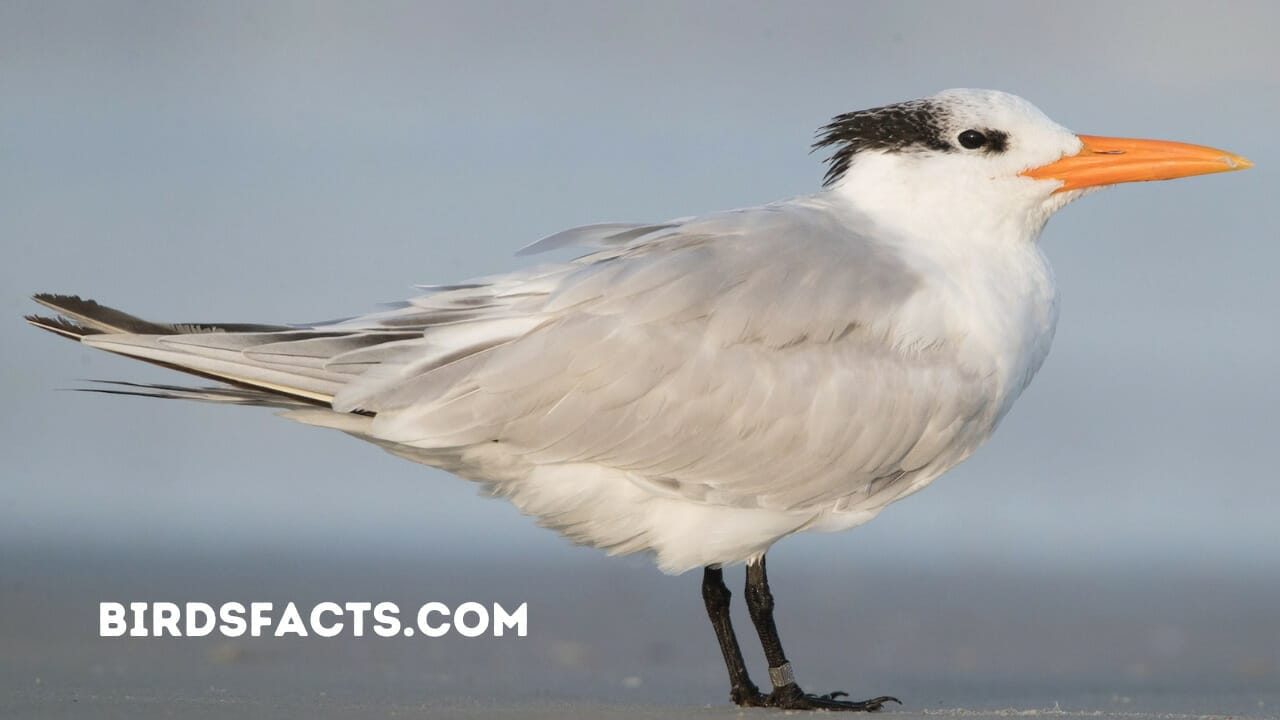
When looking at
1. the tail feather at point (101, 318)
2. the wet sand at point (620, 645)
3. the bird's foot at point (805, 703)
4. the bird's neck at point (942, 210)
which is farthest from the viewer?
the bird's neck at point (942, 210)

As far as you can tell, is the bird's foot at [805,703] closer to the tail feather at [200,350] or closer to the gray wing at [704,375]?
the gray wing at [704,375]

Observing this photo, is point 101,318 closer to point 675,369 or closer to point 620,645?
point 675,369

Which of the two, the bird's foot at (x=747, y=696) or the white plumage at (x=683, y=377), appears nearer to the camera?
the white plumage at (x=683, y=377)

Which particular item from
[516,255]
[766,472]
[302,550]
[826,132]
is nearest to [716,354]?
[766,472]

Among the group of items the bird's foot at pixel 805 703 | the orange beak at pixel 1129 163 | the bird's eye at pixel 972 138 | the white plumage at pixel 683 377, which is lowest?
the bird's foot at pixel 805 703

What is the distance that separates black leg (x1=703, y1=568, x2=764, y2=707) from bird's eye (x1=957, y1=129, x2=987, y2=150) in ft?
5.69

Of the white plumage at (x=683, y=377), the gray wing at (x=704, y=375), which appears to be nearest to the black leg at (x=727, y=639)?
the white plumage at (x=683, y=377)

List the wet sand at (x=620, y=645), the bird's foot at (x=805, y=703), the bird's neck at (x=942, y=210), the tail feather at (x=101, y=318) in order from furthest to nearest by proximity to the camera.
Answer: the bird's neck at (x=942, y=210) → the wet sand at (x=620, y=645) → the bird's foot at (x=805, y=703) → the tail feather at (x=101, y=318)

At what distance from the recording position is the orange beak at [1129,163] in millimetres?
6355

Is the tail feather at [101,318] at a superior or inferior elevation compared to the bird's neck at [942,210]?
inferior

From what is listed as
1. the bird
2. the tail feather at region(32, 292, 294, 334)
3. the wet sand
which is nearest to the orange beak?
the bird

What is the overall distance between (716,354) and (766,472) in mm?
425

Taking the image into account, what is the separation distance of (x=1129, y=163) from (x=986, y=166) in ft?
1.75

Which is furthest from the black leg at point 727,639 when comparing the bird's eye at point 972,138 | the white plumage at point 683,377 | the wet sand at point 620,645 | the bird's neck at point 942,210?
the bird's eye at point 972,138
